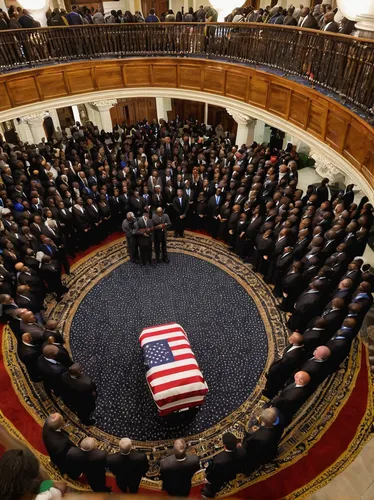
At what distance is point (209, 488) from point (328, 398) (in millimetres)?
2447

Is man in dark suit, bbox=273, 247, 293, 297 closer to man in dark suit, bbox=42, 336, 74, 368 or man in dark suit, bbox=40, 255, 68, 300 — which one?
man in dark suit, bbox=42, 336, 74, 368

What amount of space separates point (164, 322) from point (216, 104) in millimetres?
6765

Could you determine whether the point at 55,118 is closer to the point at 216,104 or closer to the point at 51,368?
the point at 216,104

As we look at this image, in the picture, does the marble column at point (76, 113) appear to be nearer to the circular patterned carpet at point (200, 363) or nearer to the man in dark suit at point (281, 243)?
the circular patterned carpet at point (200, 363)

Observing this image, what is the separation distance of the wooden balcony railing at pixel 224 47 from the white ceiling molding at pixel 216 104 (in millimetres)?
984

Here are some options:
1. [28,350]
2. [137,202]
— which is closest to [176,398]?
[28,350]

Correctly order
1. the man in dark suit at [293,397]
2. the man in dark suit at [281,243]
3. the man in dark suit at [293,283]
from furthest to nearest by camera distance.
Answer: the man in dark suit at [281,243]
the man in dark suit at [293,283]
the man in dark suit at [293,397]

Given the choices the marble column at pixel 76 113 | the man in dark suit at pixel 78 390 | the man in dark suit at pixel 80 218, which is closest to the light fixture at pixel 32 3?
the man in dark suit at pixel 80 218

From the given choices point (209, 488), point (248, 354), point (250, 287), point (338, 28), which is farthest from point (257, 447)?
point (338, 28)

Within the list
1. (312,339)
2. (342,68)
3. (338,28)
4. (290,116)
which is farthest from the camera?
(290,116)

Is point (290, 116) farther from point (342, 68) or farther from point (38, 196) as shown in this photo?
point (38, 196)

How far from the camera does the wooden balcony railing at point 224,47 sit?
6.11m

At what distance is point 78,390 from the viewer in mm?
5016

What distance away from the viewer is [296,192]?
8414 mm
